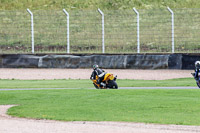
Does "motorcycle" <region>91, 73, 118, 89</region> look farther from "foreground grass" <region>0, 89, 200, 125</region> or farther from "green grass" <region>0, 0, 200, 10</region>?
"green grass" <region>0, 0, 200, 10</region>

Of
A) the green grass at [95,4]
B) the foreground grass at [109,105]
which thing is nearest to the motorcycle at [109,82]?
the foreground grass at [109,105]

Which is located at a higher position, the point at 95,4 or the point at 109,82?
the point at 95,4

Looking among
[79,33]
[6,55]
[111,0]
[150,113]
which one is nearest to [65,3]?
[111,0]

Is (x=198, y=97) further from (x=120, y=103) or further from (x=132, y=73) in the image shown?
(x=132, y=73)

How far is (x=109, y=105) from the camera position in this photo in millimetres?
14391

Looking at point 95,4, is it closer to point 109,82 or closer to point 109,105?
point 109,82

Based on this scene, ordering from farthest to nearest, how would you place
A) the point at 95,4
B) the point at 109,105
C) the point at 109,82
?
the point at 95,4, the point at 109,82, the point at 109,105

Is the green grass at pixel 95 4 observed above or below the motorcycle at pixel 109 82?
above

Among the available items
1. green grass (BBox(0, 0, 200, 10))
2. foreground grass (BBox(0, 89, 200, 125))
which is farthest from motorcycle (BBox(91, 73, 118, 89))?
green grass (BBox(0, 0, 200, 10))

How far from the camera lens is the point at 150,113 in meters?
12.8

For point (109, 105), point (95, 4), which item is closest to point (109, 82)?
point (109, 105)

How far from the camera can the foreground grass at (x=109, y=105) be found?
12.1m

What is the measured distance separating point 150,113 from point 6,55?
1716 cm

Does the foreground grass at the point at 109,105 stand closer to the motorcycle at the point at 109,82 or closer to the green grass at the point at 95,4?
the motorcycle at the point at 109,82
